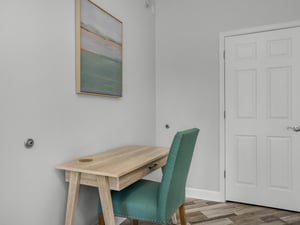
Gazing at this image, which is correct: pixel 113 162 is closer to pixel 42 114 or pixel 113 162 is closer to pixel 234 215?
pixel 42 114

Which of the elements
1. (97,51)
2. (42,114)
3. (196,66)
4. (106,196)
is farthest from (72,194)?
(196,66)

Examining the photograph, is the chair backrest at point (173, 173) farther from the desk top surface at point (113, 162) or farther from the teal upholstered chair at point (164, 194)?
the desk top surface at point (113, 162)

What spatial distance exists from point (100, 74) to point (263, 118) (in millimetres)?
1871

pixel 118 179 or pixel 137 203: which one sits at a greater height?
pixel 118 179

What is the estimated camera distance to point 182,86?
9.85 ft

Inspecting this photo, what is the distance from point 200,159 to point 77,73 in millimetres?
1898

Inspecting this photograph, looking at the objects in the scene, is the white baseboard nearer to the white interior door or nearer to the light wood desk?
the white interior door

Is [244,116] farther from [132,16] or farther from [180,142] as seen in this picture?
[132,16]

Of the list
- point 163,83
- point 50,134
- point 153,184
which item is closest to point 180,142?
point 153,184

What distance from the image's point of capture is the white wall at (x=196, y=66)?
9.04 ft

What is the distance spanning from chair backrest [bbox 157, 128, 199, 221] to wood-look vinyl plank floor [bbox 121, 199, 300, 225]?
816 mm

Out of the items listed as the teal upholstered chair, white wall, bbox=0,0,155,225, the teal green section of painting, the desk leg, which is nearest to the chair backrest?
the teal upholstered chair

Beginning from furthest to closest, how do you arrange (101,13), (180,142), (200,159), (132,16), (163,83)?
(163,83), (200,159), (132,16), (101,13), (180,142)

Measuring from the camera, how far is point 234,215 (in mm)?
2438
